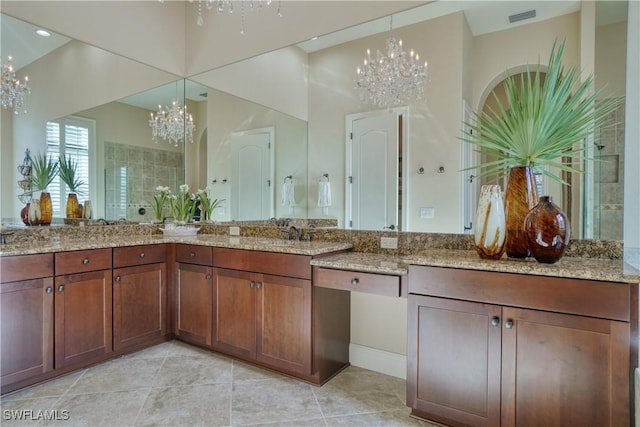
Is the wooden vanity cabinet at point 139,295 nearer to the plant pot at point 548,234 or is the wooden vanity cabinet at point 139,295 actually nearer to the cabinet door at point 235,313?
the cabinet door at point 235,313

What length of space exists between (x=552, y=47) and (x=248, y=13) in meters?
2.55

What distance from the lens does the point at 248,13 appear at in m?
3.29

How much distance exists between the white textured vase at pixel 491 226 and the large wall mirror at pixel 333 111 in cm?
33

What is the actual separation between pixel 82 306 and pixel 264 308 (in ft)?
4.06

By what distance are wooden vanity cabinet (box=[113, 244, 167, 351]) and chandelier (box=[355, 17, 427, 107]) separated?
2076 mm

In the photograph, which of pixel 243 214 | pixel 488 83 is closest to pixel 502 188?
pixel 488 83

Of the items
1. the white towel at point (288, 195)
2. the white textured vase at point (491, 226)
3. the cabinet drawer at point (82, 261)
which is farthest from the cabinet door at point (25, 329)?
the white textured vase at point (491, 226)

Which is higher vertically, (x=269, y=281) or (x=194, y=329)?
(x=269, y=281)

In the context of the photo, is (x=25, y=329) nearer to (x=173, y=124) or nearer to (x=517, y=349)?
(x=173, y=124)

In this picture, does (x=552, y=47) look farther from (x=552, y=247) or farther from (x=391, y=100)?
(x=552, y=247)

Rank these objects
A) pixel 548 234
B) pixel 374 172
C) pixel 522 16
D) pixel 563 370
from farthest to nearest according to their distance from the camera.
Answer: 1. pixel 374 172
2. pixel 522 16
3. pixel 548 234
4. pixel 563 370

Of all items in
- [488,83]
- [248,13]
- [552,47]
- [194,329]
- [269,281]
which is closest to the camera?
Result: [552,47]

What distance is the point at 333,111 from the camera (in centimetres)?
281

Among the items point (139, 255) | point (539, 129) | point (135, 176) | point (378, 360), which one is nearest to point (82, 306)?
point (139, 255)
